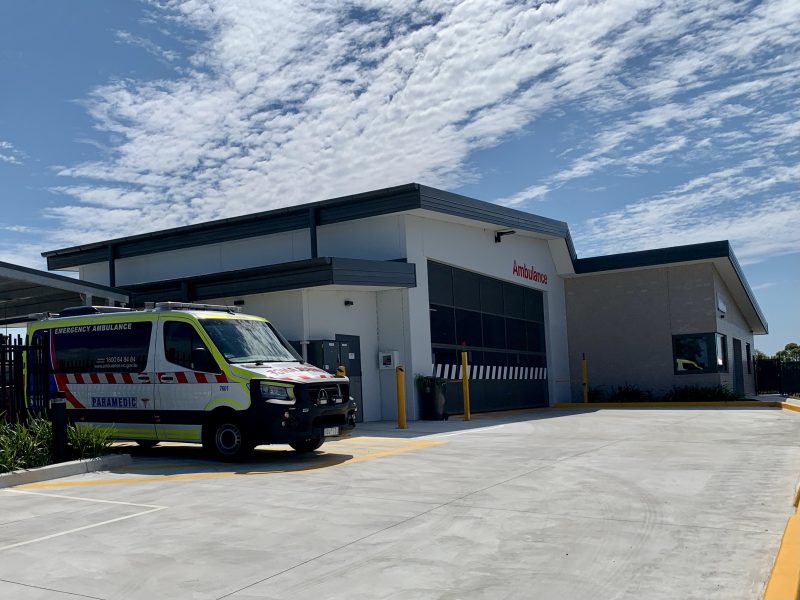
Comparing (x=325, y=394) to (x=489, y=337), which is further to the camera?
(x=489, y=337)

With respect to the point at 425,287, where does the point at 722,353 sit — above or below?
below

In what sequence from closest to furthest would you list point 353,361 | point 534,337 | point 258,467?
point 258,467
point 353,361
point 534,337

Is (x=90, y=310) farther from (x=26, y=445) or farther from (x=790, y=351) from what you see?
(x=790, y=351)

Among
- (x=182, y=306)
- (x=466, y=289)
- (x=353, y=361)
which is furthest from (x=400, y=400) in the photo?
(x=466, y=289)

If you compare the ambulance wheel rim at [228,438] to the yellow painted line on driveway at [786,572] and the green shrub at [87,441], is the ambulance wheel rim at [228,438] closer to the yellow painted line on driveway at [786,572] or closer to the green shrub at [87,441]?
the green shrub at [87,441]

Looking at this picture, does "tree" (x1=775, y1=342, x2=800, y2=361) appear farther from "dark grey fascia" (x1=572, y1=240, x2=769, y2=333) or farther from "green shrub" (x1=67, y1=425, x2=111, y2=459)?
"green shrub" (x1=67, y1=425, x2=111, y2=459)

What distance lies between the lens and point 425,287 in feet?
66.0

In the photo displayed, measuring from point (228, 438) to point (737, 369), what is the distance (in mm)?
27158

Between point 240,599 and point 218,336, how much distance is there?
7332mm

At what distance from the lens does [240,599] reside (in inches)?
204

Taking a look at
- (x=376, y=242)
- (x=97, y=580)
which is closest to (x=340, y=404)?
(x=97, y=580)

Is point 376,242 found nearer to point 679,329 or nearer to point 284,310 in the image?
point 284,310

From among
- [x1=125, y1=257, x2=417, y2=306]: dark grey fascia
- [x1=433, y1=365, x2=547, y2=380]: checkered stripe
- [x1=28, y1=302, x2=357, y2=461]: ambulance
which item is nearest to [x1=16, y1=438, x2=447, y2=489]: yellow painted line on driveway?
[x1=28, y1=302, x2=357, y2=461]: ambulance

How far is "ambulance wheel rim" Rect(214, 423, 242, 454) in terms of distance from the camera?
38.2 ft
